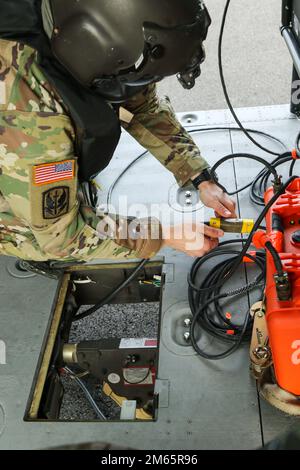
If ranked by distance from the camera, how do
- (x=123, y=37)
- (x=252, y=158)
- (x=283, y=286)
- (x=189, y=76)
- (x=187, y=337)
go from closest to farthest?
(x=123, y=37) → (x=283, y=286) → (x=189, y=76) → (x=187, y=337) → (x=252, y=158)

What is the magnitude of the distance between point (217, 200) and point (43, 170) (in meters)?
0.52

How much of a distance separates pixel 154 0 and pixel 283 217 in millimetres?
589

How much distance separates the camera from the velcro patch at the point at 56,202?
42.1 inches

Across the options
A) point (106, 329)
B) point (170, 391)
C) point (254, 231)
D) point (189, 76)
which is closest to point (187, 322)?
point (170, 391)

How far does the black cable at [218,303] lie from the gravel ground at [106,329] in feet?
1.94

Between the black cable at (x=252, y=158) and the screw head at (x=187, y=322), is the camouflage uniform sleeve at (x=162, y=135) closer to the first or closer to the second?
the black cable at (x=252, y=158)

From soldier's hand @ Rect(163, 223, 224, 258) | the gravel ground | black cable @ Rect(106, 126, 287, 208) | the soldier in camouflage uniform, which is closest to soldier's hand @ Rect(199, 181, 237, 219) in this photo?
the soldier in camouflage uniform

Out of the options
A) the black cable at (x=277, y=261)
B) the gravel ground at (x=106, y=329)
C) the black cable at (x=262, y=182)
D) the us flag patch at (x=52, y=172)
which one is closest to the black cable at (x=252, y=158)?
the black cable at (x=262, y=182)

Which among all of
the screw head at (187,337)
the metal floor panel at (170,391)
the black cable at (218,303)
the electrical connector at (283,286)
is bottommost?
the metal floor panel at (170,391)

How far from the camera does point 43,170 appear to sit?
1037 mm

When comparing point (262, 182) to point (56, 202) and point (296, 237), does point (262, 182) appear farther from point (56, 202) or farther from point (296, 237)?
point (56, 202)

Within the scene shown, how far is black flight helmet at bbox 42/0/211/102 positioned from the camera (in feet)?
2.90

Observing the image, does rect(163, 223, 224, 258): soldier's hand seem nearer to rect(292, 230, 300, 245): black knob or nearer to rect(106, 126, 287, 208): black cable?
rect(292, 230, 300, 245): black knob

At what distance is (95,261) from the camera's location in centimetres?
151
